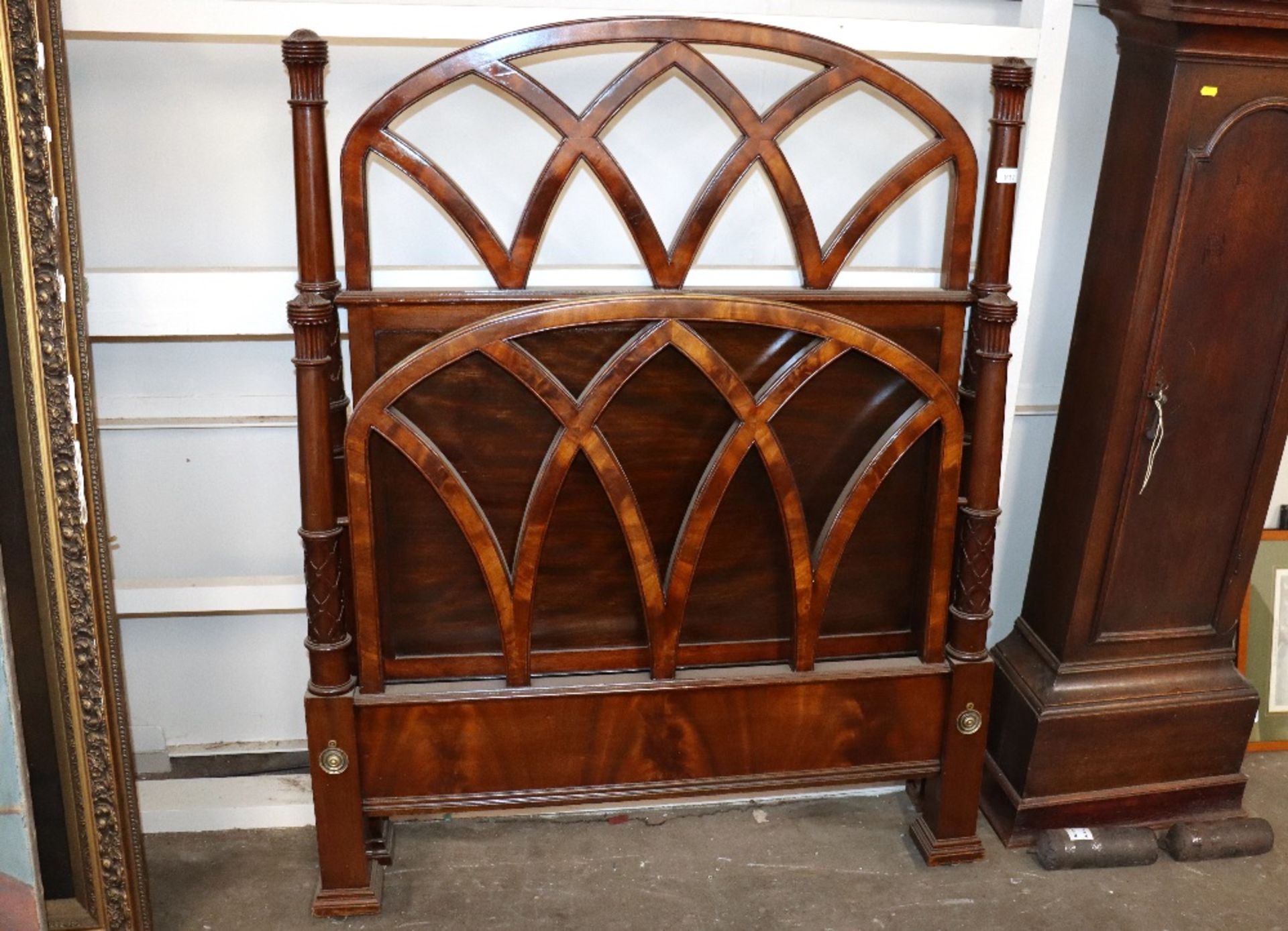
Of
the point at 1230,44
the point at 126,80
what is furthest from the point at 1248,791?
the point at 126,80

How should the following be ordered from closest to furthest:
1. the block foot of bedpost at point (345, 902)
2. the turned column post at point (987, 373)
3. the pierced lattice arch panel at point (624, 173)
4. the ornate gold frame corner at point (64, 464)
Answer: the ornate gold frame corner at point (64, 464), the pierced lattice arch panel at point (624, 173), the turned column post at point (987, 373), the block foot of bedpost at point (345, 902)

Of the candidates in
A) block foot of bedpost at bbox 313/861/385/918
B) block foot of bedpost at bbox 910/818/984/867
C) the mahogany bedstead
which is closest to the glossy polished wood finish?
block foot of bedpost at bbox 910/818/984/867

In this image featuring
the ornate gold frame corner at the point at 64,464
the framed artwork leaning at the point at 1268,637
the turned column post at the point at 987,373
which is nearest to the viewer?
the ornate gold frame corner at the point at 64,464

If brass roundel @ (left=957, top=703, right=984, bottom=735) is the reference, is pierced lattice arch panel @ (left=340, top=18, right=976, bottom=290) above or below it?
above

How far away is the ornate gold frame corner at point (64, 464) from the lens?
1421 millimetres

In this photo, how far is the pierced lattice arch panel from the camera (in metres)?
1.53

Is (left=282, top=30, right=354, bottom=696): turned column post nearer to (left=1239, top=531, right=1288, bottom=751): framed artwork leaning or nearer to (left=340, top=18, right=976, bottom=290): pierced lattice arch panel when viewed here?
(left=340, top=18, right=976, bottom=290): pierced lattice arch panel

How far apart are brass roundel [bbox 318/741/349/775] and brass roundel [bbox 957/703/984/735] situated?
884 mm

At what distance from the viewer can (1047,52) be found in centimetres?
176

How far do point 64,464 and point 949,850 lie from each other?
1380 mm

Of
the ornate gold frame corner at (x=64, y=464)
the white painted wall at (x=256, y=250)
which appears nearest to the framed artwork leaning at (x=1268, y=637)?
the white painted wall at (x=256, y=250)

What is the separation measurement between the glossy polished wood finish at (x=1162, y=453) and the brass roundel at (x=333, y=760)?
104 centimetres

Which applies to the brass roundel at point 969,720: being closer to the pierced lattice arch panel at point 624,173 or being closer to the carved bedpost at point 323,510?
the pierced lattice arch panel at point 624,173

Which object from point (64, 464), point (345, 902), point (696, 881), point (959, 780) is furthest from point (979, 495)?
point (64, 464)
